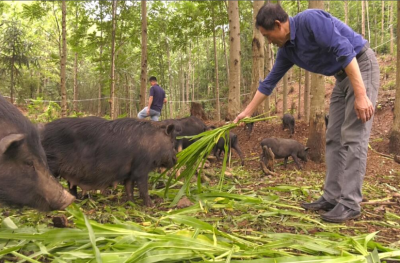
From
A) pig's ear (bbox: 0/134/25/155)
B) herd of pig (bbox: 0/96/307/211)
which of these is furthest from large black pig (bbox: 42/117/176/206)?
pig's ear (bbox: 0/134/25/155)

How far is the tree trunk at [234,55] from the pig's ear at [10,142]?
726 centimetres

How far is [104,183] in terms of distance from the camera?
152 inches

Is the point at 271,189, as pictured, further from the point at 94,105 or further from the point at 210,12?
the point at 94,105

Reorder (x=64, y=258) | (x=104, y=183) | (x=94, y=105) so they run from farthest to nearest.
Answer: (x=94, y=105)
(x=104, y=183)
(x=64, y=258)

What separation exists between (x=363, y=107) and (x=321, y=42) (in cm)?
65

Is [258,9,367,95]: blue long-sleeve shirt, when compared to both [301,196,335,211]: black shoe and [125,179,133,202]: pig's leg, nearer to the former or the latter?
[301,196,335,211]: black shoe

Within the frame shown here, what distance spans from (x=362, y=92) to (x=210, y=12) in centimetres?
1243

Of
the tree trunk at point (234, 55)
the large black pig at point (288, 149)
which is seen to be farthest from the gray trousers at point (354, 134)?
the tree trunk at point (234, 55)

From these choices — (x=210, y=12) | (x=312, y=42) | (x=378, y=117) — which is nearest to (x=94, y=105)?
(x=210, y=12)

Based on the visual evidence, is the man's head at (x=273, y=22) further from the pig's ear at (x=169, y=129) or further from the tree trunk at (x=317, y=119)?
the tree trunk at (x=317, y=119)

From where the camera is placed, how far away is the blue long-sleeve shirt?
286 centimetres

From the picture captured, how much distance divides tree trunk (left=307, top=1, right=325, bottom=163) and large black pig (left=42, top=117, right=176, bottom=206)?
334cm

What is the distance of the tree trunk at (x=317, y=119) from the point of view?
6.11 metres

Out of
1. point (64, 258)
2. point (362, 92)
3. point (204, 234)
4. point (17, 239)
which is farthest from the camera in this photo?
point (362, 92)
